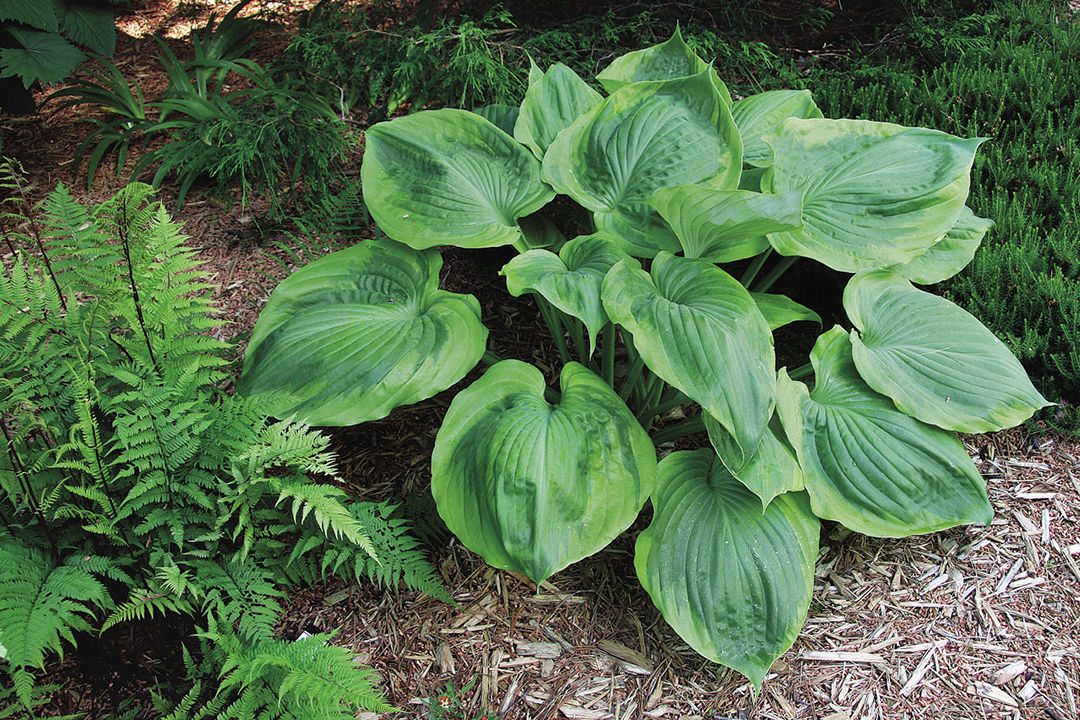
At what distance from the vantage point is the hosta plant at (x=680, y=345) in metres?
2.08

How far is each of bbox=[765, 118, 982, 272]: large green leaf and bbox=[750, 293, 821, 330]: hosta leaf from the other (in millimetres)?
169

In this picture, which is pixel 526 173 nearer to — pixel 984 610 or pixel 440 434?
pixel 440 434

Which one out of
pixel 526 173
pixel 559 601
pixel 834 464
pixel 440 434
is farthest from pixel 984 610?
pixel 526 173

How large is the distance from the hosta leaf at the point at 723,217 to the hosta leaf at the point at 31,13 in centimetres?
284

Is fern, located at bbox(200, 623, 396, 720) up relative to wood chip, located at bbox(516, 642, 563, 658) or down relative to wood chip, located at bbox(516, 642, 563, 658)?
up

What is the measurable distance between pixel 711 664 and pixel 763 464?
0.62 meters

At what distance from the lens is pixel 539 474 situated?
2.06 meters

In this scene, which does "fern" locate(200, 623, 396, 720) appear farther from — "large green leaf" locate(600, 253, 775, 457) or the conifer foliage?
"large green leaf" locate(600, 253, 775, 457)

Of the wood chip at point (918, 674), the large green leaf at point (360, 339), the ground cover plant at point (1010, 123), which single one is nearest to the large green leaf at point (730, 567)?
the wood chip at point (918, 674)

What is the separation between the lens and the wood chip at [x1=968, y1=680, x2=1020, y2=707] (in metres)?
2.13

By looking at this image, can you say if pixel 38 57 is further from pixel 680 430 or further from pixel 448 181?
pixel 680 430

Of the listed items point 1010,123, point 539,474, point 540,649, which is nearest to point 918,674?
point 540,649

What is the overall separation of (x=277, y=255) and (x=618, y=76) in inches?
64.1

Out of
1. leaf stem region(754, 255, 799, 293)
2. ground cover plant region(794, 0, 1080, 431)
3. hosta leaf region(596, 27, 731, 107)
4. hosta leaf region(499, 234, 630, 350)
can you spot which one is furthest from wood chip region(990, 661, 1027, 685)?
hosta leaf region(596, 27, 731, 107)
